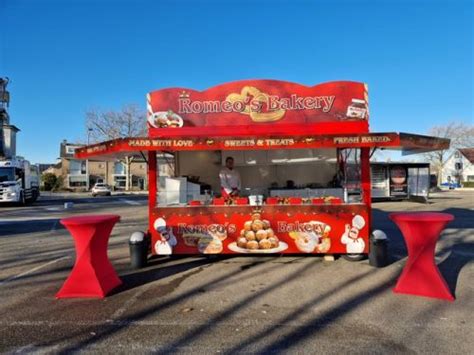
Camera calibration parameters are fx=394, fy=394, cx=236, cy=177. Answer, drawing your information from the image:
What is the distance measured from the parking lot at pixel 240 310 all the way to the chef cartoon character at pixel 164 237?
321 millimetres

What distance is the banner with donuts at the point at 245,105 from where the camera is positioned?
24.8ft

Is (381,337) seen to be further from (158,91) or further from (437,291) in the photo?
(158,91)

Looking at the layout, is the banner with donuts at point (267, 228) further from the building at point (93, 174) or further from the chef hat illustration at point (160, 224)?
the building at point (93, 174)

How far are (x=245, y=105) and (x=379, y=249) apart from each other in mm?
3572

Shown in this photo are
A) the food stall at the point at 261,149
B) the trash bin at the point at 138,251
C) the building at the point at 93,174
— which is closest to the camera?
the food stall at the point at 261,149

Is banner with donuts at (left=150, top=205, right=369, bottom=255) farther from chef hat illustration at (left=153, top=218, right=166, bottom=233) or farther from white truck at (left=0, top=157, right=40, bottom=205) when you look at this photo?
white truck at (left=0, top=157, right=40, bottom=205)

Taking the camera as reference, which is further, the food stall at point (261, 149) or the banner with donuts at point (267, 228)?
the banner with donuts at point (267, 228)

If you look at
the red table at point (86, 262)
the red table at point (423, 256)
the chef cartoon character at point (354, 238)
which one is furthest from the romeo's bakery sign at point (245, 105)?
the red table at point (423, 256)

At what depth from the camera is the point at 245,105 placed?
25.0 ft

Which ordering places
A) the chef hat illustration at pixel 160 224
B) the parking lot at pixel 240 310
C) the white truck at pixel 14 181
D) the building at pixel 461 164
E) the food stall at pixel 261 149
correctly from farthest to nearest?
the building at pixel 461 164 → the white truck at pixel 14 181 → the chef hat illustration at pixel 160 224 → the food stall at pixel 261 149 → the parking lot at pixel 240 310

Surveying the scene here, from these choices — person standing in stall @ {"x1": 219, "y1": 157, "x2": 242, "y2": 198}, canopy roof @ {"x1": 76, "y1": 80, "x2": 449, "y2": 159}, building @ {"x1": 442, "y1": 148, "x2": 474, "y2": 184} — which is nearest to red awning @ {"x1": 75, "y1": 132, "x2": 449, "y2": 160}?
canopy roof @ {"x1": 76, "y1": 80, "x2": 449, "y2": 159}

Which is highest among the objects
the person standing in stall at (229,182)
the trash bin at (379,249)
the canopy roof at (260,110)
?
the canopy roof at (260,110)

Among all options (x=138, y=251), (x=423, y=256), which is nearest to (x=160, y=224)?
(x=138, y=251)

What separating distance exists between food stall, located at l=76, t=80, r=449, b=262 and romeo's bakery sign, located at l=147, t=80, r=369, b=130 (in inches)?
0.8
